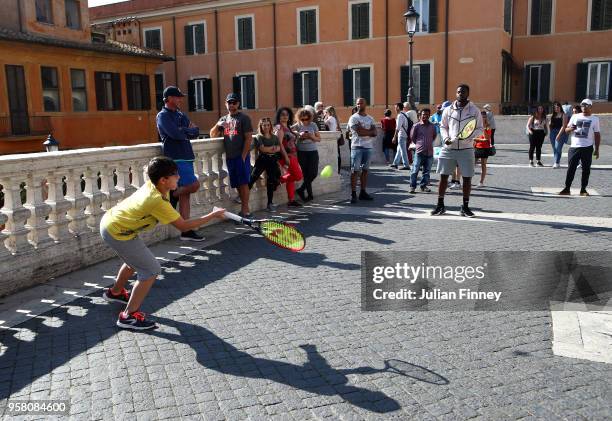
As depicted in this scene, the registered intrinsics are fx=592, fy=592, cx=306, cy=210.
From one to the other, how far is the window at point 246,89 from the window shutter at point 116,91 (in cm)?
792

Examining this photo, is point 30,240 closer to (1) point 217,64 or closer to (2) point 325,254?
(2) point 325,254

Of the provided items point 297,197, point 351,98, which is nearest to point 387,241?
point 297,197

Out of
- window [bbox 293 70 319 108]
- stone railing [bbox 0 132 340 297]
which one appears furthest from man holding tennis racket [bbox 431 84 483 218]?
window [bbox 293 70 319 108]

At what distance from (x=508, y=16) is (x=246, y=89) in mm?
15949

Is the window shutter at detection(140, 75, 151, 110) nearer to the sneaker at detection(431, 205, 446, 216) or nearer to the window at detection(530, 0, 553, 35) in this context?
the window at detection(530, 0, 553, 35)

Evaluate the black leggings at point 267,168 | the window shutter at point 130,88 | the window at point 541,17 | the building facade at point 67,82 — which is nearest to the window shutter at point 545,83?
the window at point 541,17

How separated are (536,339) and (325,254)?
3.25 meters

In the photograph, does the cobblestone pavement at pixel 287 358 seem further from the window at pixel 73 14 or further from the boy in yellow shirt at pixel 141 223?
the window at pixel 73 14

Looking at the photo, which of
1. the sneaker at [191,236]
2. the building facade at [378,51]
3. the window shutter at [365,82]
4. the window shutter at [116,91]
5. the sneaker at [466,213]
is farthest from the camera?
the window shutter at [365,82]

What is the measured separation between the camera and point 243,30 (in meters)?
37.0

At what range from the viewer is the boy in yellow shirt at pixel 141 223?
4.90 m

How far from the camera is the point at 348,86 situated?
33281mm

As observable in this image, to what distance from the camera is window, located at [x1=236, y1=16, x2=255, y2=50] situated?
36688 millimetres

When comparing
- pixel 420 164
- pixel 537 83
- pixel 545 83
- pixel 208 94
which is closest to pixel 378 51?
pixel 537 83
